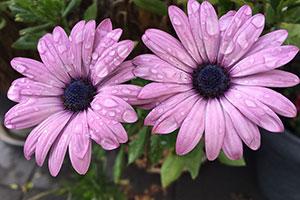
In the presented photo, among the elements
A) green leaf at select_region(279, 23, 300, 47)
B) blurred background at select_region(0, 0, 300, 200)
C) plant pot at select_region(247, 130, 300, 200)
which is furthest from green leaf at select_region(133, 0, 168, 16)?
plant pot at select_region(247, 130, 300, 200)

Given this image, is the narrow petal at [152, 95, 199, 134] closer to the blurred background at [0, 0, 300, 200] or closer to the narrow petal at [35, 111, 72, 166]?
the narrow petal at [35, 111, 72, 166]

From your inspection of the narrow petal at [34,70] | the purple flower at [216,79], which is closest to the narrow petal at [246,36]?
the purple flower at [216,79]

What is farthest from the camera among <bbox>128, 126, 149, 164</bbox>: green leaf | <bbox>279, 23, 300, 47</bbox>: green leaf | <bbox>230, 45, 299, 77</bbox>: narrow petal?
<bbox>128, 126, 149, 164</bbox>: green leaf

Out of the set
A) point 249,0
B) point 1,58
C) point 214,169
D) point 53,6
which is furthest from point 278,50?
point 214,169

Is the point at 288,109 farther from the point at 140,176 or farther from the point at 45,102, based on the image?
the point at 140,176

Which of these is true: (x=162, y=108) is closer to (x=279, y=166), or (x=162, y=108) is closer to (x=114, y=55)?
(x=114, y=55)

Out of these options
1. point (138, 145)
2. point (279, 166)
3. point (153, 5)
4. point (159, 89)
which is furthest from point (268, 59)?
point (279, 166)

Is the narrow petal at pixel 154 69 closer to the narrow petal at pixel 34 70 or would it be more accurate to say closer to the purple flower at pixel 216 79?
the purple flower at pixel 216 79
